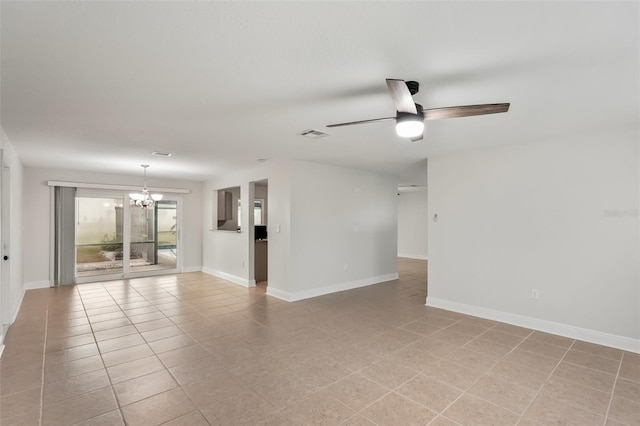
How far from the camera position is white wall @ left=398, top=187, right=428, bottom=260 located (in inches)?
410

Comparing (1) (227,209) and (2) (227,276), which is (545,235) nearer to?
(2) (227,276)

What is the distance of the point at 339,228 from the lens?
5.97m

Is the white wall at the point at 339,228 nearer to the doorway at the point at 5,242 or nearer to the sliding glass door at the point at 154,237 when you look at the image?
the doorway at the point at 5,242

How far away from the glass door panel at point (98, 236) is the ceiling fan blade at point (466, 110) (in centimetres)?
732

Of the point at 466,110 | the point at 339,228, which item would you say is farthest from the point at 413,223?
the point at 466,110

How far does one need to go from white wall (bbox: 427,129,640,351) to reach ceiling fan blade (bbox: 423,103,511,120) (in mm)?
2271

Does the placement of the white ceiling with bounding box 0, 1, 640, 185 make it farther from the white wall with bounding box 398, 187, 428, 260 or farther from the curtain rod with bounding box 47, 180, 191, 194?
the white wall with bounding box 398, 187, 428, 260

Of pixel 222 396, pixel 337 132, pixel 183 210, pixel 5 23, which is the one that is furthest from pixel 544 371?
pixel 183 210

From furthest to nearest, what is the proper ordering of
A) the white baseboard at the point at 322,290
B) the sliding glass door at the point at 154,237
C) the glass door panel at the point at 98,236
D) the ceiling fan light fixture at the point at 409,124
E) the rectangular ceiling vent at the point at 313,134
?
the sliding glass door at the point at 154,237
the glass door panel at the point at 98,236
the white baseboard at the point at 322,290
the rectangular ceiling vent at the point at 313,134
the ceiling fan light fixture at the point at 409,124

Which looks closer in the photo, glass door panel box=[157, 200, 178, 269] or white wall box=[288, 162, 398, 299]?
white wall box=[288, 162, 398, 299]

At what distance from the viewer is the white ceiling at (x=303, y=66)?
1560 millimetres

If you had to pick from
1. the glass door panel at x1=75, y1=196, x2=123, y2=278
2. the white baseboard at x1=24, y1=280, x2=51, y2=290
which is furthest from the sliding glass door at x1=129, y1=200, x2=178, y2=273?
the white baseboard at x1=24, y1=280, x2=51, y2=290

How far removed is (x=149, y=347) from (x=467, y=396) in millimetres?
3096

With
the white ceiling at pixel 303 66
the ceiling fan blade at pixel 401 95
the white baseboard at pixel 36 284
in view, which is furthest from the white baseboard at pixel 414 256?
the white baseboard at pixel 36 284
